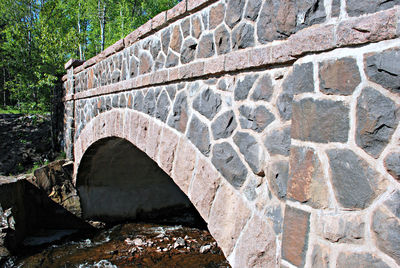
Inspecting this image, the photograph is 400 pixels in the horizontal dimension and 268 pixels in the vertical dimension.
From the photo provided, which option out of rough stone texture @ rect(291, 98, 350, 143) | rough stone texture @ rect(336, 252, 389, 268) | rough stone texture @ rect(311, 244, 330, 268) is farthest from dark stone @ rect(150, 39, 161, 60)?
rough stone texture @ rect(336, 252, 389, 268)

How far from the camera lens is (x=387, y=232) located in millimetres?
1371

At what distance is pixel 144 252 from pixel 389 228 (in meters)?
6.08

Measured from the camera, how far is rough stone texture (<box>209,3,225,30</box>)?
249 cm

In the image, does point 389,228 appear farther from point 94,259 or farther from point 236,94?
point 94,259

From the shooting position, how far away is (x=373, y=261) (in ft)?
4.65

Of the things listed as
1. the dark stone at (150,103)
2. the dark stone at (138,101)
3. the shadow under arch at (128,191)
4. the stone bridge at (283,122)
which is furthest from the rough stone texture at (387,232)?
the shadow under arch at (128,191)

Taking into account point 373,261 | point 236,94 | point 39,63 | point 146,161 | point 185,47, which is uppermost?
point 39,63

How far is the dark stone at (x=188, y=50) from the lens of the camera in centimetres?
290

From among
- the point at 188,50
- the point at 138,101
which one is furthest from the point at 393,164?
the point at 138,101

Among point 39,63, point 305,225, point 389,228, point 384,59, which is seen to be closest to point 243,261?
point 305,225

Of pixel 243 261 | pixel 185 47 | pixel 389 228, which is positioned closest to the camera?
pixel 389 228

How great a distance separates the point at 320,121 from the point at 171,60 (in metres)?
1.98

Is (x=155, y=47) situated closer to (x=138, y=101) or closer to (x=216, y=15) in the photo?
(x=138, y=101)

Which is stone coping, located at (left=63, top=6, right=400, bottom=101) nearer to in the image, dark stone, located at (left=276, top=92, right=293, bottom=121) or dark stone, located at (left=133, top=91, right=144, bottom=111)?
dark stone, located at (left=276, top=92, right=293, bottom=121)
